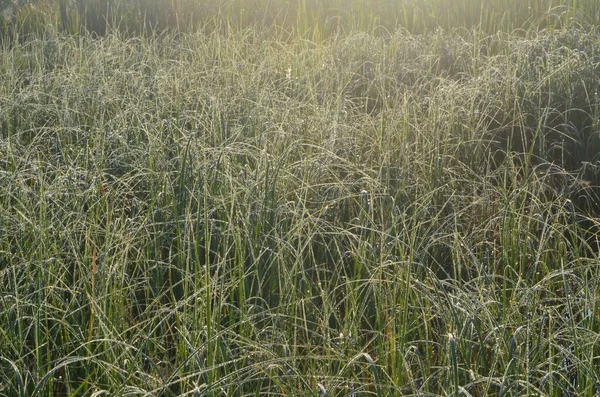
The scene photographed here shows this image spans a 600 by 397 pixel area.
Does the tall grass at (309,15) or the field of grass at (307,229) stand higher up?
the field of grass at (307,229)

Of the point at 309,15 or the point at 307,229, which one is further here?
the point at 309,15

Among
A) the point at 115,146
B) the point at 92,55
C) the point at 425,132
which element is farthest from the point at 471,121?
the point at 92,55

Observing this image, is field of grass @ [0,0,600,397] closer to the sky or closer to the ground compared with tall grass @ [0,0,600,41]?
closer to the sky

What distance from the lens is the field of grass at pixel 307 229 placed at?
156 cm

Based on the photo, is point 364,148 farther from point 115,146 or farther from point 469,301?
point 469,301

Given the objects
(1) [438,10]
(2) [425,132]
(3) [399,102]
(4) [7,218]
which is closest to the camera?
(4) [7,218]

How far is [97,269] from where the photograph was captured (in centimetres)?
192

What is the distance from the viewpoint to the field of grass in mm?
1562

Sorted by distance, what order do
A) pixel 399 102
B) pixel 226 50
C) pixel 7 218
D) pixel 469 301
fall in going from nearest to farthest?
pixel 469 301 → pixel 7 218 → pixel 399 102 → pixel 226 50

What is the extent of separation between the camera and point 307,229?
2213 millimetres

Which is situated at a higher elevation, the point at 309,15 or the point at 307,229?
the point at 307,229

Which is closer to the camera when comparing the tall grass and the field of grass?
the field of grass

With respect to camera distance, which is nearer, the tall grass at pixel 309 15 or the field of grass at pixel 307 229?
the field of grass at pixel 307 229

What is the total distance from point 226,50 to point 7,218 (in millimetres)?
2097
